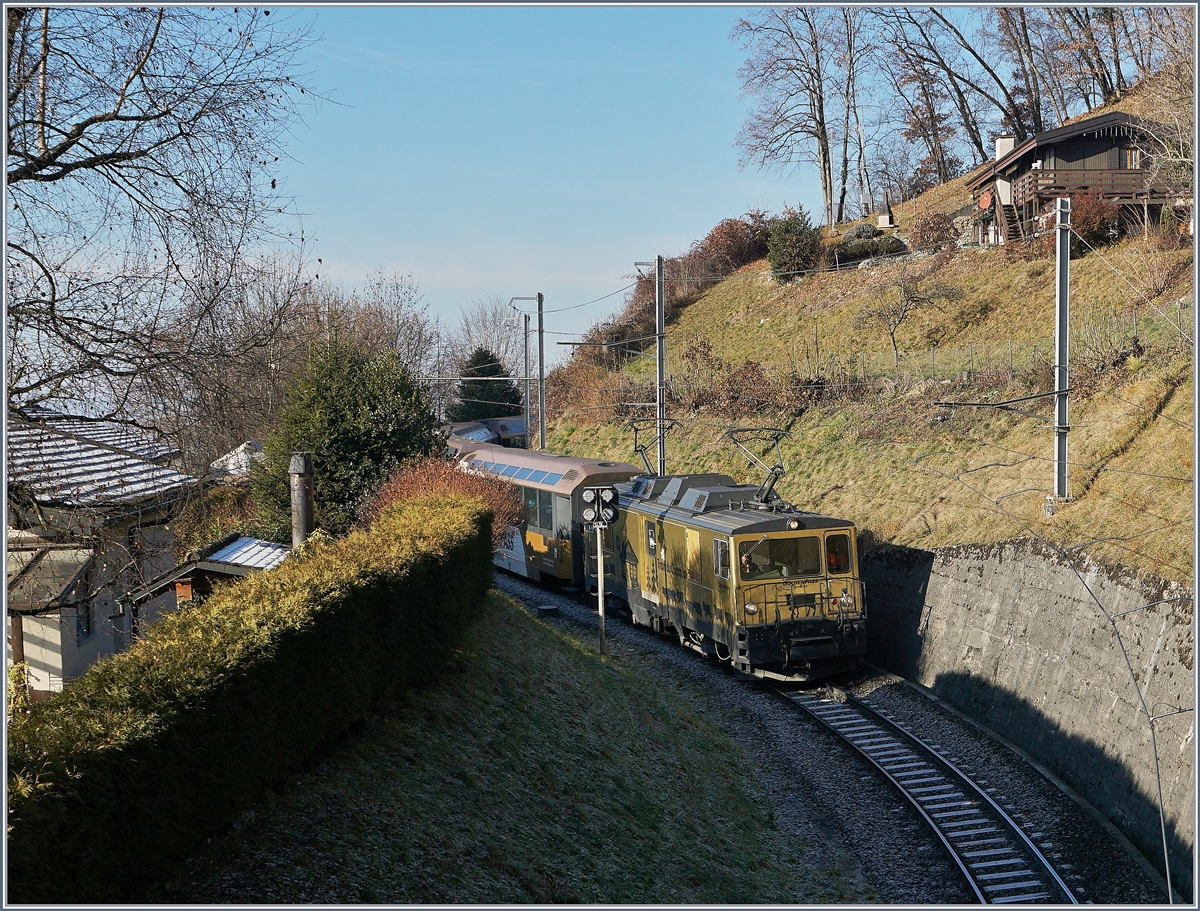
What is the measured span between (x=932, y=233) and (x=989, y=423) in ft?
81.8

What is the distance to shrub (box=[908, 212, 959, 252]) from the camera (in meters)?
42.8

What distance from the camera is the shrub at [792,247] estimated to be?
1865 inches

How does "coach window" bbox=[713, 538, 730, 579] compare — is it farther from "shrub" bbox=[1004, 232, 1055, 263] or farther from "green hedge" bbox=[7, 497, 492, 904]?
"shrub" bbox=[1004, 232, 1055, 263]

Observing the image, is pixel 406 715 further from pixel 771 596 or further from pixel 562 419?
pixel 562 419

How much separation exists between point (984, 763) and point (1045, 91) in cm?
5003

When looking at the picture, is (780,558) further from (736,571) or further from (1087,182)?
(1087,182)

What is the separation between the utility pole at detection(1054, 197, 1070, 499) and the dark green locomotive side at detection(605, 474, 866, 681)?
11.2 ft

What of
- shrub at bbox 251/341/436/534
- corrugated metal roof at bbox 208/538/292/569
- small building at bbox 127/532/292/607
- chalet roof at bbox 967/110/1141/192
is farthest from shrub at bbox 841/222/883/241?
small building at bbox 127/532/292/607

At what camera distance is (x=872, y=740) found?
544 inches

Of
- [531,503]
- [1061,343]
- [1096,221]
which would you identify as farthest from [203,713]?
[1096,221]

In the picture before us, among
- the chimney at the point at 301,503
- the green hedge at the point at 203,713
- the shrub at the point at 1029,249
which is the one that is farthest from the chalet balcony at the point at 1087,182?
the green hedge at the point at 203,713

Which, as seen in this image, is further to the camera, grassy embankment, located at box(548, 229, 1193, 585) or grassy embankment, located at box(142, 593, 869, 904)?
grassy embankment, located at box(548, 229, 1193, 585)

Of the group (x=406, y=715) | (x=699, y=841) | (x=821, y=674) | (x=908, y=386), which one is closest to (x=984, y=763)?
(x=821, y=674)

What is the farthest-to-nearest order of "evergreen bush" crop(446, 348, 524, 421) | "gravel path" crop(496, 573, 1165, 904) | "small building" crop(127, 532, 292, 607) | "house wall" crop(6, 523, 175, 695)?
1. "evergreen bush" crop(446, 348, 524, 421)
2. "small building" crop(127, 532, 292, 607)
3. "gravel path" crop(496, 573, 1165, 904)
4. "house wall" crop(6, 523, 175, 695)
